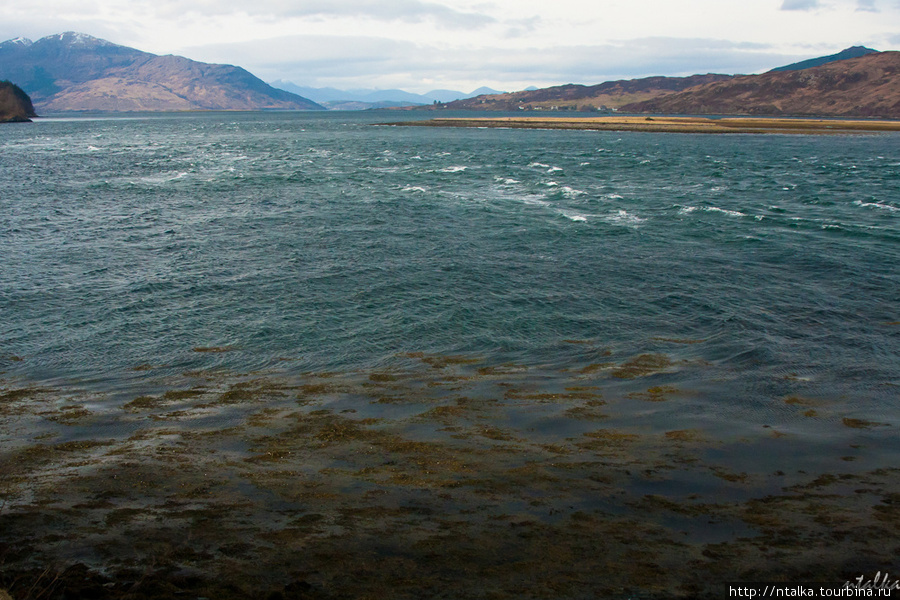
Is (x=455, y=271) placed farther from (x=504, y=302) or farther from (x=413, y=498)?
(x=413, y=498)

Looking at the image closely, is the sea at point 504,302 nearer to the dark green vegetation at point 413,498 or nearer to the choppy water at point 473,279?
the choppy water at point 473,279

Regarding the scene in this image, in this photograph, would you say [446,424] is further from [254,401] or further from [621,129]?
[621,129]

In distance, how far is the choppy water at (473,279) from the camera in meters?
19.3

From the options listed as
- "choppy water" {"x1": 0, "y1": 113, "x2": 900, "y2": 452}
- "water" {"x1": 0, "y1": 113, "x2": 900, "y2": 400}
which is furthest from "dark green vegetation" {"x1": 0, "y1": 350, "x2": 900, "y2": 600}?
"water" {"x1": 0, "y1": 113, "x2": 900, "y2": 400}

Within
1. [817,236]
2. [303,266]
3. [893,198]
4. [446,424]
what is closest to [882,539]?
[446,424]

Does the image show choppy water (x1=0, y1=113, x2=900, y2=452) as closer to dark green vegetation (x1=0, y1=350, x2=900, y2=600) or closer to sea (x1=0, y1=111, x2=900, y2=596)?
sea (x1=0, y1=111, x2=900, y2=596)

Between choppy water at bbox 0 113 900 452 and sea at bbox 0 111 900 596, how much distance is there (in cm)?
14

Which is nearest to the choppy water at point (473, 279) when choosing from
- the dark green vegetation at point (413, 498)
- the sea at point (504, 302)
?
the sea at point (504, 302)

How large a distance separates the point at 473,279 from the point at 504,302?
12.2 ft

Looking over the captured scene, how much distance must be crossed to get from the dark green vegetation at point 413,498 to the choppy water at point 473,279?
244 centimetres

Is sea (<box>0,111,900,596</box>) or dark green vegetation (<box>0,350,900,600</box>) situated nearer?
dark green vegetation (<box>0,350,900,600</box>)

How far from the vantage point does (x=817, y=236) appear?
124ft

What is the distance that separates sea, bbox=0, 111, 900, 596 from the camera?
637 inches

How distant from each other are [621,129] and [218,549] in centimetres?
15852
